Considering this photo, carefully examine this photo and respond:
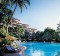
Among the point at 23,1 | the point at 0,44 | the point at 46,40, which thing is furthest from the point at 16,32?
the point at 0,44

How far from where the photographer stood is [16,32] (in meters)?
51.9

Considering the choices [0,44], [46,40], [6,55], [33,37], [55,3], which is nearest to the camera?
[6,55]

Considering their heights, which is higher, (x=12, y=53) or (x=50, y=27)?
(x=50, y=27)

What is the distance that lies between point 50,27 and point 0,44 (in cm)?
3792

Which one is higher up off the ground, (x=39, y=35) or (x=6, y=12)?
(x=6, y=12)

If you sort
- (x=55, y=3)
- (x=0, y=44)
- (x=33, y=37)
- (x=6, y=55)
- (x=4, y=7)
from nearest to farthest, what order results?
(x=6, y=55), (x=0, y=44), (x=4, y=7), (x=55, y=3), (x=33, y=37)

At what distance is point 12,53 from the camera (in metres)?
15.5

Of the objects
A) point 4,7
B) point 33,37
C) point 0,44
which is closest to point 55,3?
point 4,7

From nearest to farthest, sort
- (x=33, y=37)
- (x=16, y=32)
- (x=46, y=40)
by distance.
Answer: (x=16, y=32), (x=46, y=40), (x=33, y=37)

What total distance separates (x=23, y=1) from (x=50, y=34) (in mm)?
28552

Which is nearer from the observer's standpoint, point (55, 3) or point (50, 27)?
point (55, 3)

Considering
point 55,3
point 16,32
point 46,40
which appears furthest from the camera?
point 46,40

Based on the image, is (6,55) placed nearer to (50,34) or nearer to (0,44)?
(0,44)

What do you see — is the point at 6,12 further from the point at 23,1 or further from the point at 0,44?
the point at 0,44
